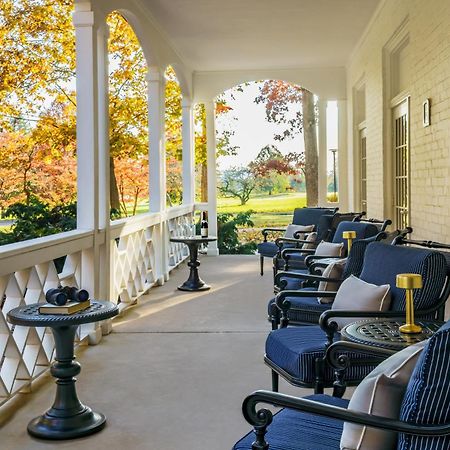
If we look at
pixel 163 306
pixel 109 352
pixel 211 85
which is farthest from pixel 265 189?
pixel 109 352

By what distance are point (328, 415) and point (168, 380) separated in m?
Result: 2.64

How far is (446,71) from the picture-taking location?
489cm

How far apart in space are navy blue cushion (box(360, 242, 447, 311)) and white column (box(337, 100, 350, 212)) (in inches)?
304

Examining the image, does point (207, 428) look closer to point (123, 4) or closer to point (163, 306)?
point (163, 306)

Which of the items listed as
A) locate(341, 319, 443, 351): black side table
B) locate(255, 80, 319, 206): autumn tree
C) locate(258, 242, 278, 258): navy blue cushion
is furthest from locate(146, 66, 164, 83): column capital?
locate(255, 80, 319, 206): autumn tree

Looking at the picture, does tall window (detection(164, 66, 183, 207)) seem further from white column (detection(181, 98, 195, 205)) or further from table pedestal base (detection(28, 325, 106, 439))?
table pedestal base (detection(28, 325, 106, 439))

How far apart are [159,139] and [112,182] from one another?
3.41 meters

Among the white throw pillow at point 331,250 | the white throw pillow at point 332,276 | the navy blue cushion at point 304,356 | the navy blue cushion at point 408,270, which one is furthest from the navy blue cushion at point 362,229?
the navy blue cushion at point 304,356

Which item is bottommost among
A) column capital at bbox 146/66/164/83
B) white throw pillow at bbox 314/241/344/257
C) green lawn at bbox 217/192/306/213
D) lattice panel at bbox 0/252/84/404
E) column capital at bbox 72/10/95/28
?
lattice panel at bbox 0/252/84/404

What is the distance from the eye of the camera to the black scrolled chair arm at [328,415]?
5.82 ft

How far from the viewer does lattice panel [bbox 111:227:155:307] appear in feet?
21.6

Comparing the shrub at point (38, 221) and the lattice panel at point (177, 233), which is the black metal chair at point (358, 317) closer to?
the shrub at point (38, 221)

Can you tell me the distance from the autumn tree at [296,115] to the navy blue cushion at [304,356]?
40.7 ft

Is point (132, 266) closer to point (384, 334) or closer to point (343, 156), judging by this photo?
point (384, 334)
